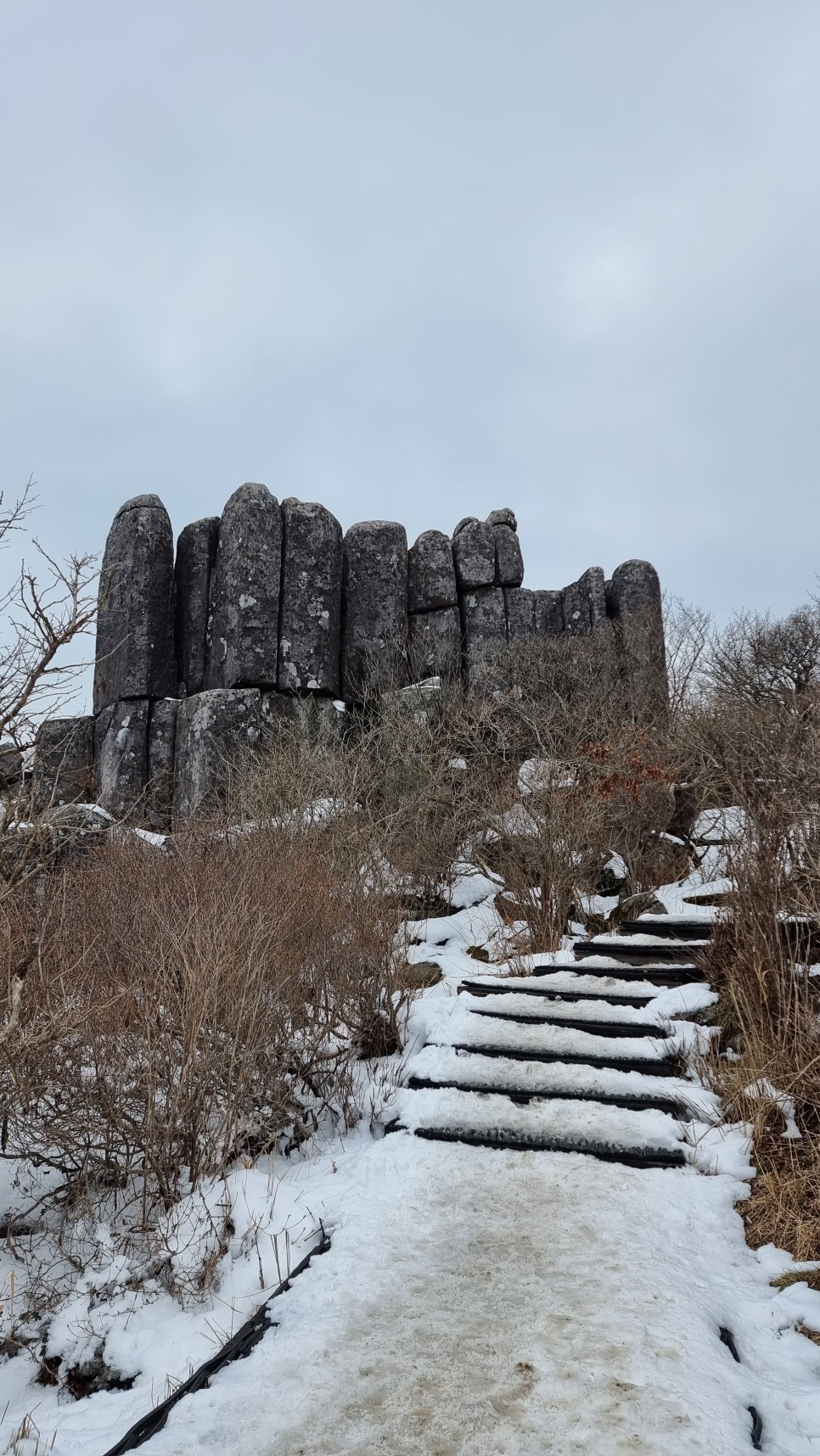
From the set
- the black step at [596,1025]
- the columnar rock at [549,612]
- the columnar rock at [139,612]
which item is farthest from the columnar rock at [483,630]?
the black step at [596,1025]

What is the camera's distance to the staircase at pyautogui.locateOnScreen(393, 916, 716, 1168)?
3.95m

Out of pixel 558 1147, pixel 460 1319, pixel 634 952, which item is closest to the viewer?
pixel 460 1319

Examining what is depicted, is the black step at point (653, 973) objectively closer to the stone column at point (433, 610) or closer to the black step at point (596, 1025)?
the black step at point (596, 1025)

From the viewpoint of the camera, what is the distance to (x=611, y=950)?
6.61 meters

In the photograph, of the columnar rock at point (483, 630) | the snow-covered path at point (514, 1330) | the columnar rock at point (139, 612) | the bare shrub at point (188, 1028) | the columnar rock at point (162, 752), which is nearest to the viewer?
the snow-covered path at point (514, 1330)

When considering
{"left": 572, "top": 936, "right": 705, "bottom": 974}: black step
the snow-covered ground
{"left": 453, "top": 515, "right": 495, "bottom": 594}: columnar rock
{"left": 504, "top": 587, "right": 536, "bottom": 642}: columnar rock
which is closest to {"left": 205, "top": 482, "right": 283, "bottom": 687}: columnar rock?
{"left": 453, "top": 515, "right": 495, "bottom": 594}: columnar rock

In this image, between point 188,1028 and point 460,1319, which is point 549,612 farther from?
point 460,1319

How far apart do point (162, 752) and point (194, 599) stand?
3.22 metres

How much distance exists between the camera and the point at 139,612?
15.9 metres

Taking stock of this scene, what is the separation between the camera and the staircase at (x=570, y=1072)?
395cm

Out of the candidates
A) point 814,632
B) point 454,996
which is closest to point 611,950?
point 454,996

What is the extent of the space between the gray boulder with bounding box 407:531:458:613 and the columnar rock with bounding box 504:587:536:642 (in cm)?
116

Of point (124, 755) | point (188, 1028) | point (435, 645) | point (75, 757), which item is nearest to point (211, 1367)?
point (188, 1028)

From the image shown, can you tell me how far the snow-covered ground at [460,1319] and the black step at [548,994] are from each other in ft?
3.56
